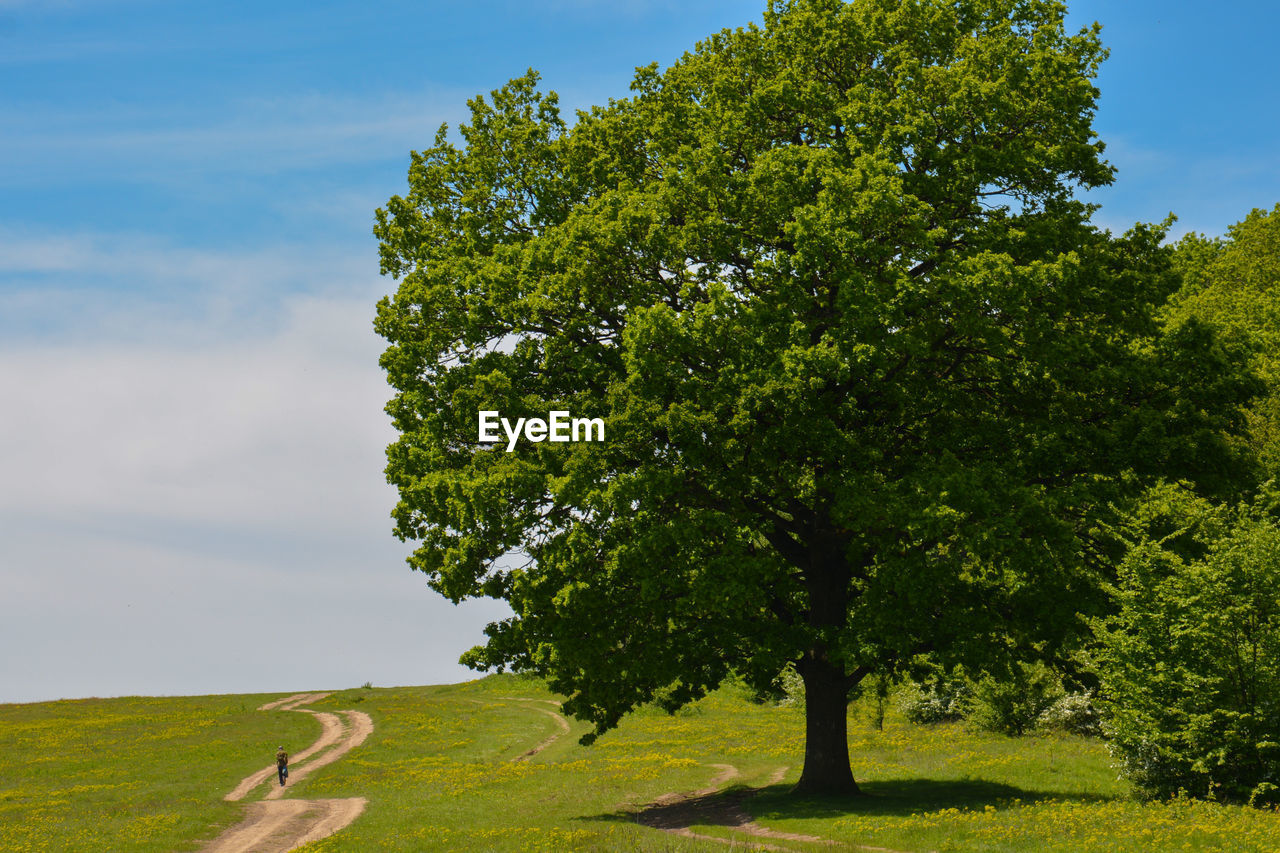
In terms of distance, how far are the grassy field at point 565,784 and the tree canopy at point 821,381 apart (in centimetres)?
427

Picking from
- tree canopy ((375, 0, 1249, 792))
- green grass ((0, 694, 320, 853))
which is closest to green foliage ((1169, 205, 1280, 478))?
tree canopy ((375, 0, 1249, 792))

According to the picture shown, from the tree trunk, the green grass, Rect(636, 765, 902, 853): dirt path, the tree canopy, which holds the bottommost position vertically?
the green grass

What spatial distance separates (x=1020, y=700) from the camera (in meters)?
43.3

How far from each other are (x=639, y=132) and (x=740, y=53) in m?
4.04

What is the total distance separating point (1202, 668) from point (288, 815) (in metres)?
31.2

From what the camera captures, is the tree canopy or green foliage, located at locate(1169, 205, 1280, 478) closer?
the tree canopy

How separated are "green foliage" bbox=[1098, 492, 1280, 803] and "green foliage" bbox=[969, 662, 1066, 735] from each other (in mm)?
17350

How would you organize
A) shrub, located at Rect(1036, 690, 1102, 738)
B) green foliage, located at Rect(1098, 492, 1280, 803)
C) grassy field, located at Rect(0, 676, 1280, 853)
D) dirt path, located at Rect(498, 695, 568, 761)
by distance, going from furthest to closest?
1. dirt path, located at Rect(498, 695, 568, 761)
2. shrub, located at Rect(1036, 690, 1102, 738)
3. green foliage, located at Rect(1098, 492, 1280, 803)
4. grassy field, located at Rect(0, 676, 1280, 853)

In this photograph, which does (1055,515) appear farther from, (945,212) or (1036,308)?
(945,212)

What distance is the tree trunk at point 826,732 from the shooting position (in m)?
29.5

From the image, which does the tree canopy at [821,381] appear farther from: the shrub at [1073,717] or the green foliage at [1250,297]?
the shrub at [1073,717]

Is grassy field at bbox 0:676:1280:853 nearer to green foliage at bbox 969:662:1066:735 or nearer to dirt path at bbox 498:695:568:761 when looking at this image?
dirt path at bbox 498:695:568:761

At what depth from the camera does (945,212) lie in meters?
27.6

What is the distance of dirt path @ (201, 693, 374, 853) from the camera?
30609 mm
